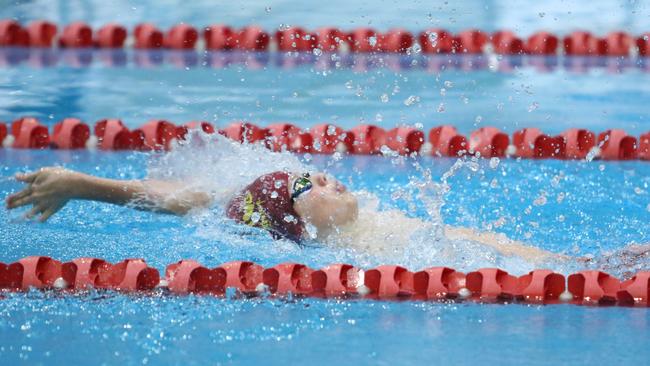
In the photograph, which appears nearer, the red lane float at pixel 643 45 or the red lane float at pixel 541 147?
the red lane float at pixel 541 147

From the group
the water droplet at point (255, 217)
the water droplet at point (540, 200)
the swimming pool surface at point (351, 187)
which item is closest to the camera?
the swimming pool surface at point (351, 187)

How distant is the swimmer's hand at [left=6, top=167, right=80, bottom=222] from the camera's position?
10.9 ft

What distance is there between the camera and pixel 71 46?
6.50 m

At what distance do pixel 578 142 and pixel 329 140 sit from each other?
1.04 m

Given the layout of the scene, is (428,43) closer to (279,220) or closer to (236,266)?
(279,220)

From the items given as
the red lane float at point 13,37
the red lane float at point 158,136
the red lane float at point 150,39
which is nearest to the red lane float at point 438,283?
the red lane float at point 158,136

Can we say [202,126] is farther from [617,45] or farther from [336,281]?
[617,45]

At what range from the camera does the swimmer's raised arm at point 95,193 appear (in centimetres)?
334

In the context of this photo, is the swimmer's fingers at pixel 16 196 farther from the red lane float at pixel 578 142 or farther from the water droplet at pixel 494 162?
the red lane float at pixel 578 142

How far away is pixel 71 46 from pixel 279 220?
11.1ft

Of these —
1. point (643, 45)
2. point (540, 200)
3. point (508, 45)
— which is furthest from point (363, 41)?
point (540, 200)

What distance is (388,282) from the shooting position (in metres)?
3.08

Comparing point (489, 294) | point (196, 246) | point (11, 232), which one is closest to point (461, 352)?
point (489, 294)

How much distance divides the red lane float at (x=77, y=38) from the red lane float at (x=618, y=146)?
3.14 meters
